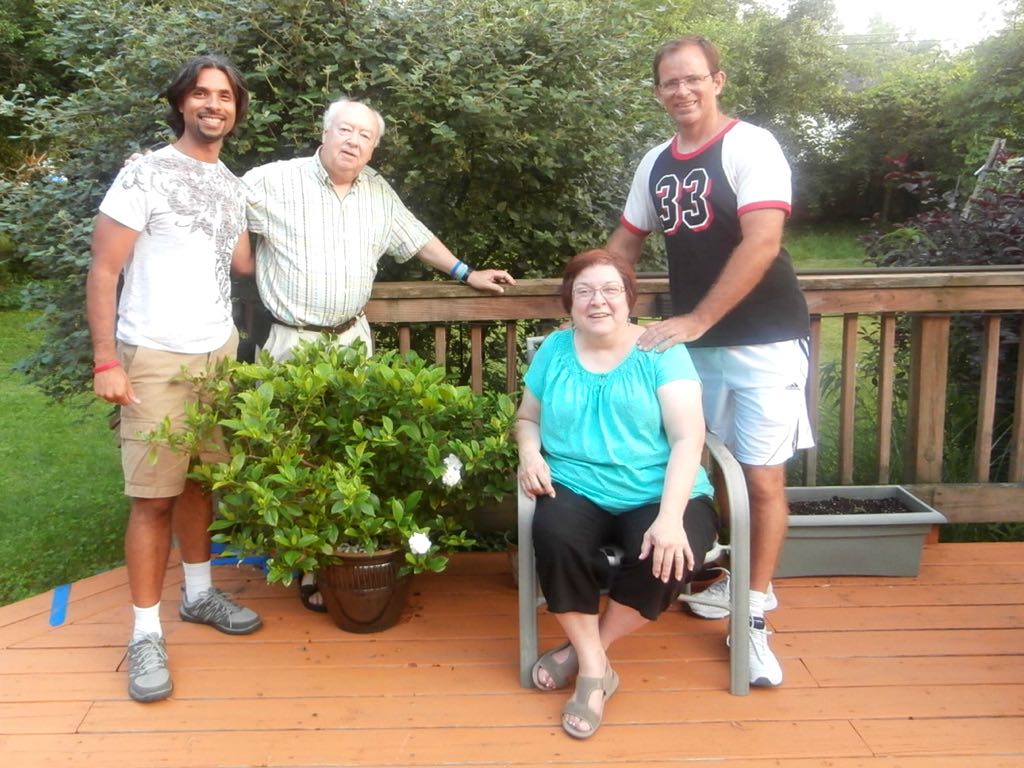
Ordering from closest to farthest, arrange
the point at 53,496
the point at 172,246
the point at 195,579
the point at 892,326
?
the point at 172,246 → the point at 195,579 → the point at 892,326 → the point at 53,496

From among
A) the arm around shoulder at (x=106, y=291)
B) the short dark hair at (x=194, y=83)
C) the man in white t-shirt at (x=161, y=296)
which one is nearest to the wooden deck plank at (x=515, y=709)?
the man in white t-shirt at (x=161, y=296)

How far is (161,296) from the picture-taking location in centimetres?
226

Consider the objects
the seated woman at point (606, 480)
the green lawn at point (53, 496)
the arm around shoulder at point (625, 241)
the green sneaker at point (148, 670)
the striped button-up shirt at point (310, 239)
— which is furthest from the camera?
the green lawn at point (53, 496)

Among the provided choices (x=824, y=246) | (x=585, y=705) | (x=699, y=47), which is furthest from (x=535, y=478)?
(x=824, y=246)

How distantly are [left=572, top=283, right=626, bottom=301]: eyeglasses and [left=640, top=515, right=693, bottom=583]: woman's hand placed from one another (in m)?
0.54

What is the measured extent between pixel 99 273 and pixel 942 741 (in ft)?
7.25

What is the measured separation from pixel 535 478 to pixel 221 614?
1052 millimetres

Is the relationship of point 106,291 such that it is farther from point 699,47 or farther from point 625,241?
point 699,47

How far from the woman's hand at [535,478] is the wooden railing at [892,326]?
2.60ft

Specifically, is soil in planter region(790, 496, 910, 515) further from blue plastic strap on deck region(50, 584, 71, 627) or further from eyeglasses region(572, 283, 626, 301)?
blue plastic strap on deck region(50, 584, 71, 627)

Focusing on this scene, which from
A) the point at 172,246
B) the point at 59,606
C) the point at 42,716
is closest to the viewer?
the point at 42,716

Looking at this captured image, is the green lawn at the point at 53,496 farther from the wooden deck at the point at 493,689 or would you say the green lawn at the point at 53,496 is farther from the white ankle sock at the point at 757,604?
the white ankle sock at the point at 757,604

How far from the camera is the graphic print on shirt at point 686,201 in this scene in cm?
234

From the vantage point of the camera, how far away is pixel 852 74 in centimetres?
1898
